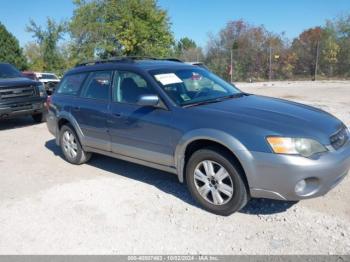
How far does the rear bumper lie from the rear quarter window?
12.5 ft


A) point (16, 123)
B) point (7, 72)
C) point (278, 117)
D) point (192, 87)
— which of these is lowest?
point (16, 123)

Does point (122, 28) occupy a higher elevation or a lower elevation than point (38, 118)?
higher

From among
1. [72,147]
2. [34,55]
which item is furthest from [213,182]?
[34,55]

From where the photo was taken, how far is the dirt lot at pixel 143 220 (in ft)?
11.8

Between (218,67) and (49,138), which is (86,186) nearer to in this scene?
(49,138)

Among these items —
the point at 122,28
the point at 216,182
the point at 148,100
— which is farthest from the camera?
the point at 122,28

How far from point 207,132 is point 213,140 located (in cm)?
11

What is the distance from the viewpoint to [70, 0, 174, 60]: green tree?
26.4 metres

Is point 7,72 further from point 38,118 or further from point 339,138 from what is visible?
point 339,138

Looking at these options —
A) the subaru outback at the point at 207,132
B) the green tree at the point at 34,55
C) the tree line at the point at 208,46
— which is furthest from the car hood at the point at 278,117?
the green tree at the point at 34,55

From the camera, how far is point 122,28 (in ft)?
87.6

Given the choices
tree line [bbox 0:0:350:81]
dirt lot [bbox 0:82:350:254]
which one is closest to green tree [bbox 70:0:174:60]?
tree line [bbox 0:0:350:81]

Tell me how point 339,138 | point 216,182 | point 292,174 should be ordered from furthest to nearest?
1. point 216,182
2. point 339,138
3. point 292,174

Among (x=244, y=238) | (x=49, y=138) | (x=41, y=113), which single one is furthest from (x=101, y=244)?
(x=41, y=113)
